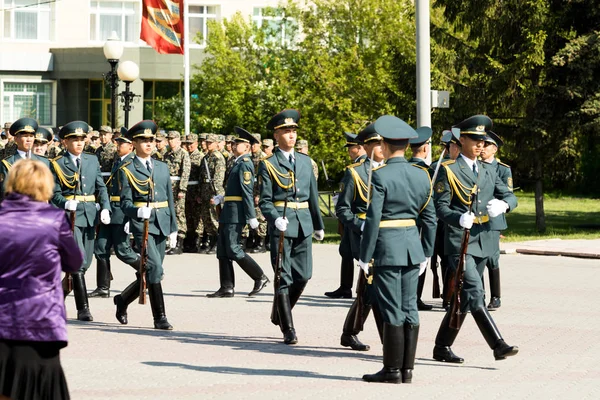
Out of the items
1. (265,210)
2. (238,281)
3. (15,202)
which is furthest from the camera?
(238,281)

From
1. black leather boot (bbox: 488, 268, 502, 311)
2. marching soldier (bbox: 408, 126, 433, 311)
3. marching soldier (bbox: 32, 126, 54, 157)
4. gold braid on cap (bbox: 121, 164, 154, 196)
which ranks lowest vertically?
black leather boot (bbox: 488, 268, 502, 311)

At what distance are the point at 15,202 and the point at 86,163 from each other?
6.31 m

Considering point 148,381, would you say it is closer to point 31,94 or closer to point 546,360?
point 546,360

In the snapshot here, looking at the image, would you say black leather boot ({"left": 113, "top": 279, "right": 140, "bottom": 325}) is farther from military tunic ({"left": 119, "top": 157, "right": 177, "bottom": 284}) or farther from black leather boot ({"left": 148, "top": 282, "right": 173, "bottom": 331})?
military tunic ({"left": 119, "top": 157, "right": 177, "bottom": 284})

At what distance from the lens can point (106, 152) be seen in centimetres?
2077

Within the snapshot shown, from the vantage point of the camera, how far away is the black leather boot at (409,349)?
29.8 ft

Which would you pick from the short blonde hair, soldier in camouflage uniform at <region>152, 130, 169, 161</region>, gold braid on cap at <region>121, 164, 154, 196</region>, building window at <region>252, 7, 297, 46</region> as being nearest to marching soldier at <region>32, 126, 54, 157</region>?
gold braid on cap at <region>121, 164, 154, 196</region>

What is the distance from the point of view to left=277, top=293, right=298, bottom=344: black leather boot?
10.9m

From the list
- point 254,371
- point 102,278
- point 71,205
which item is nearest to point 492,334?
point 254,371

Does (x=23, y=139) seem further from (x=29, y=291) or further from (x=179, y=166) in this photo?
(x=179, y=166)

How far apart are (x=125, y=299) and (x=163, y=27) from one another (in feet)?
69.9

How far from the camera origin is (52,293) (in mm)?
6691

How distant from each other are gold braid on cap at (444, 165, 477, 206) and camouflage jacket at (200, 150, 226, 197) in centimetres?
1064

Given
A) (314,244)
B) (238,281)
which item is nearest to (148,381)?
(238,281)
